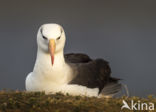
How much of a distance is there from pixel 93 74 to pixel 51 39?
634 millimetres

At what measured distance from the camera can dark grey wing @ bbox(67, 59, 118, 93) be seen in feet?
10.0

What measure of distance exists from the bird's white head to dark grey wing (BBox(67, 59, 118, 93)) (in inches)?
11.8

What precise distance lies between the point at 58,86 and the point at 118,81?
0.93 m

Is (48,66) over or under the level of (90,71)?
over

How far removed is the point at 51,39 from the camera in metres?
2.73

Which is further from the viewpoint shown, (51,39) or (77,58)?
(77,58)

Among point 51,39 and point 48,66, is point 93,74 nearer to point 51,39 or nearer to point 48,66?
point 48,66

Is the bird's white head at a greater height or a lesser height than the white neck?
greater

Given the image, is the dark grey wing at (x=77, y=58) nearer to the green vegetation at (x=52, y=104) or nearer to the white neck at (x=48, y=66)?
the white neck at (x=48, y=66)

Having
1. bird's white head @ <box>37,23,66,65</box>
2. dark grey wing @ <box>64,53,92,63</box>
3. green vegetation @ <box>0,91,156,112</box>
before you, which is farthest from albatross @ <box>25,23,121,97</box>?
green vegetation @ <box>0,91,156,112</box>

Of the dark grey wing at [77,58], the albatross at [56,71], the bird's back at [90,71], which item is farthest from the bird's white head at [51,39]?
the dark grey wing at [77,58]

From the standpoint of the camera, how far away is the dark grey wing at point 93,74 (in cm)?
305

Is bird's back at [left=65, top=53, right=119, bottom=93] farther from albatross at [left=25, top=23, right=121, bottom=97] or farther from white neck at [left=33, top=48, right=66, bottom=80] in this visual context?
white neck at [left=33, top=48, right=66, bottom=80]

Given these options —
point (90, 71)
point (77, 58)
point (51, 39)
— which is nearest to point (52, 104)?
point (51, 39)
